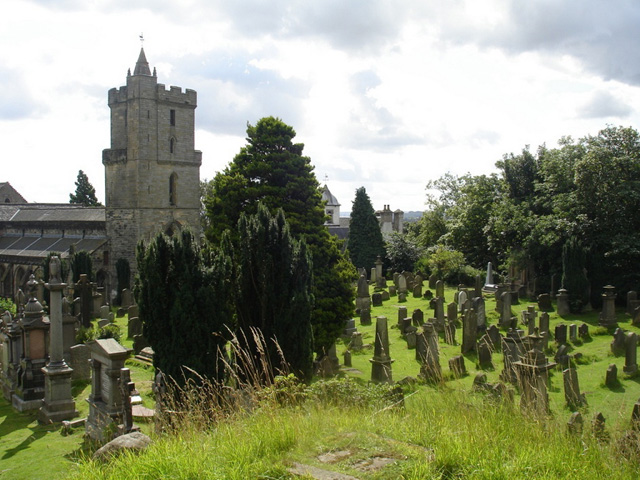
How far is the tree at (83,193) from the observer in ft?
199

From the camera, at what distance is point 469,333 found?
16.0 metres

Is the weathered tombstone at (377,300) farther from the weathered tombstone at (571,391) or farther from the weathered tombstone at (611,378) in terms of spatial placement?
the weathered tombstone at (571,391)

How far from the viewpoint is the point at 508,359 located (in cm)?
1223

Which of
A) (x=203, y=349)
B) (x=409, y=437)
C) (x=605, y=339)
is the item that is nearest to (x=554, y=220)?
(x=605, y=339)

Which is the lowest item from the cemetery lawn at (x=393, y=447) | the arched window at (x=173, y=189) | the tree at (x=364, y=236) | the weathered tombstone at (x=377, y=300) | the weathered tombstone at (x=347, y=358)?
the weathered tombstone at (x=347, y=358)

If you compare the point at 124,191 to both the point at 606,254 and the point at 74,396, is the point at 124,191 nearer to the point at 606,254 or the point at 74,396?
the point at 74,396

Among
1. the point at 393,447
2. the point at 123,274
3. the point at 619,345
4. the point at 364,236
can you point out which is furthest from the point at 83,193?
the point at 393,447

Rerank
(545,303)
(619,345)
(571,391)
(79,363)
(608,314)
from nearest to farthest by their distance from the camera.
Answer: (571,391)
(79,363)
(619,345)
(608,314)
(545,303)

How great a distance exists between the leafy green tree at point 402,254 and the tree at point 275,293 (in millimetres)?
26990

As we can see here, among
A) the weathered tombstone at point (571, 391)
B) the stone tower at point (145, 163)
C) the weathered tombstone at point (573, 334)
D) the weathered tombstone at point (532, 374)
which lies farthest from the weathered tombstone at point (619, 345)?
the stone tower at point (145, 163)

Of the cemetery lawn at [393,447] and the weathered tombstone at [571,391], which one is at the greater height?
the cemetery lawn at [393,447]

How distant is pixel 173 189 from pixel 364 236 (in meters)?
13.7

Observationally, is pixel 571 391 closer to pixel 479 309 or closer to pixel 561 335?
pixel 561 335

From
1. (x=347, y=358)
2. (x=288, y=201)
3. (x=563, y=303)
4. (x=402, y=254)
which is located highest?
(x=288, y=201)
